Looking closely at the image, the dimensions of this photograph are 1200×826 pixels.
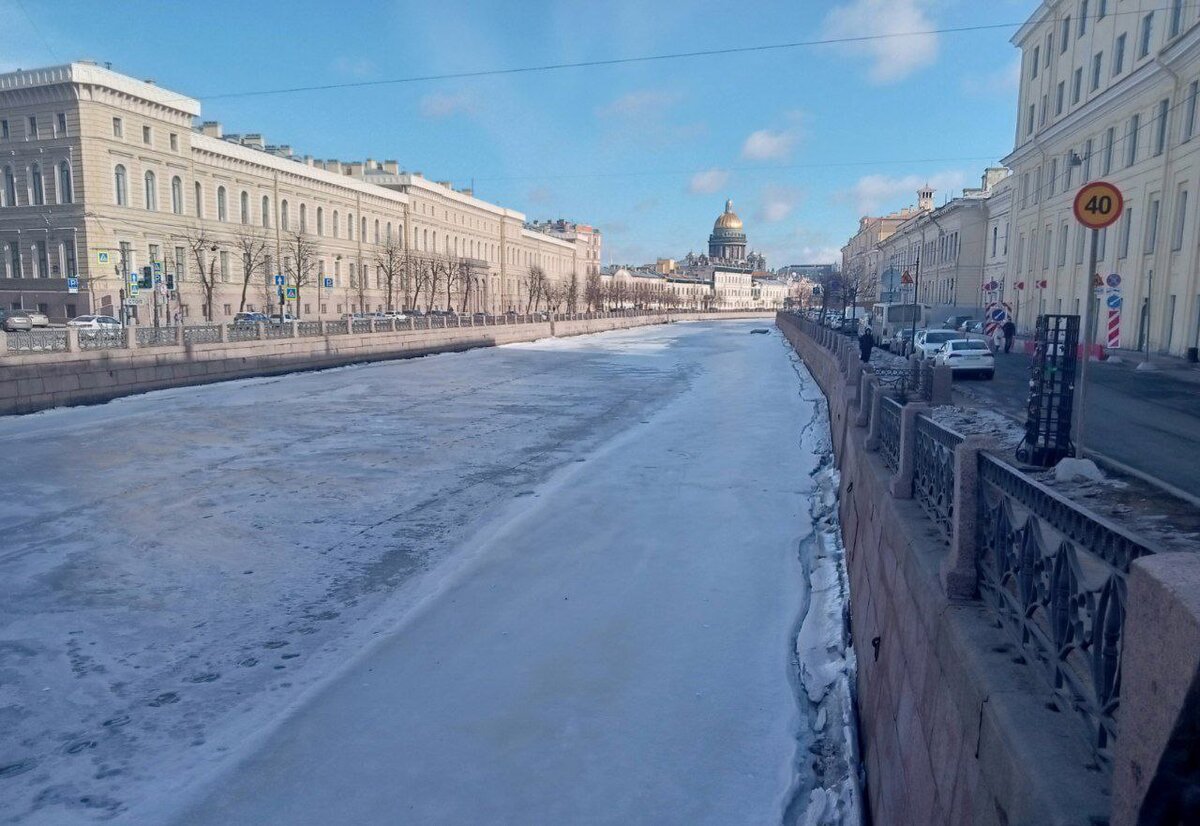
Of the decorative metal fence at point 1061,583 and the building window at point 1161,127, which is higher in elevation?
the building window at point 1161,127

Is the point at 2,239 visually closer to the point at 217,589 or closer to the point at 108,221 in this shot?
the point at 108,221

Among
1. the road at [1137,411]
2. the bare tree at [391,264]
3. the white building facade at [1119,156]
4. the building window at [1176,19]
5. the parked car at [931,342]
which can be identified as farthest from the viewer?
the bare tree at [391,264]

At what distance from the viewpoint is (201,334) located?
28.6m

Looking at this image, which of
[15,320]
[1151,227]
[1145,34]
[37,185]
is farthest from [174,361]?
[1145,34]

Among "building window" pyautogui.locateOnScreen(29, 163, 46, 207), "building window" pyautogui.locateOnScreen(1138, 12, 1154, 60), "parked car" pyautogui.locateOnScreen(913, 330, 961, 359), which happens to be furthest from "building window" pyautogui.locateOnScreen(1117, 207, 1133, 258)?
"building window" pyautogui.locateOnScreen(29, 163, 46, 207)

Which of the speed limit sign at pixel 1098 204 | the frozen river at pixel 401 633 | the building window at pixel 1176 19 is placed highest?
the building window at pixel 1176 19

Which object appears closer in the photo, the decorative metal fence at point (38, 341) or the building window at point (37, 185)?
the decorative metal fence at point (38, 341)

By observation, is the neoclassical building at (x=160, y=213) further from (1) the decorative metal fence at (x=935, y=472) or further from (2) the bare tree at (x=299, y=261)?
(1) the decorative metal fence at (x=935, y=472)

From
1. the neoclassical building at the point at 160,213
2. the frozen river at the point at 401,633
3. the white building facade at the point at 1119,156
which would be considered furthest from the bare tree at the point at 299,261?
the white building facade at the point at 1119,156

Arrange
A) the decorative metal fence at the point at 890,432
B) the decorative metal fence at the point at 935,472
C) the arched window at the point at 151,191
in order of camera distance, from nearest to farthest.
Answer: the decorative metal fence at the point at 935,472
the decorative metal fence at the point at 890,432
the arched window at the point at 151,191

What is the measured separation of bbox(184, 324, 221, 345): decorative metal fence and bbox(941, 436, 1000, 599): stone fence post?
27.7 m

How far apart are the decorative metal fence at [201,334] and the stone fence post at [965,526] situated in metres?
27.7

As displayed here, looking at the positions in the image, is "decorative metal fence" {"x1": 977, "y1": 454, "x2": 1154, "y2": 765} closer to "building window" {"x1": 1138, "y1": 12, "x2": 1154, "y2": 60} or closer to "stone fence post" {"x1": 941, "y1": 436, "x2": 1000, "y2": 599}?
"stone fence post" {"x1": 941, "y1": 436, "x2": 1000, "y2": 599}

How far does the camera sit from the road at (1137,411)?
10977 mm
